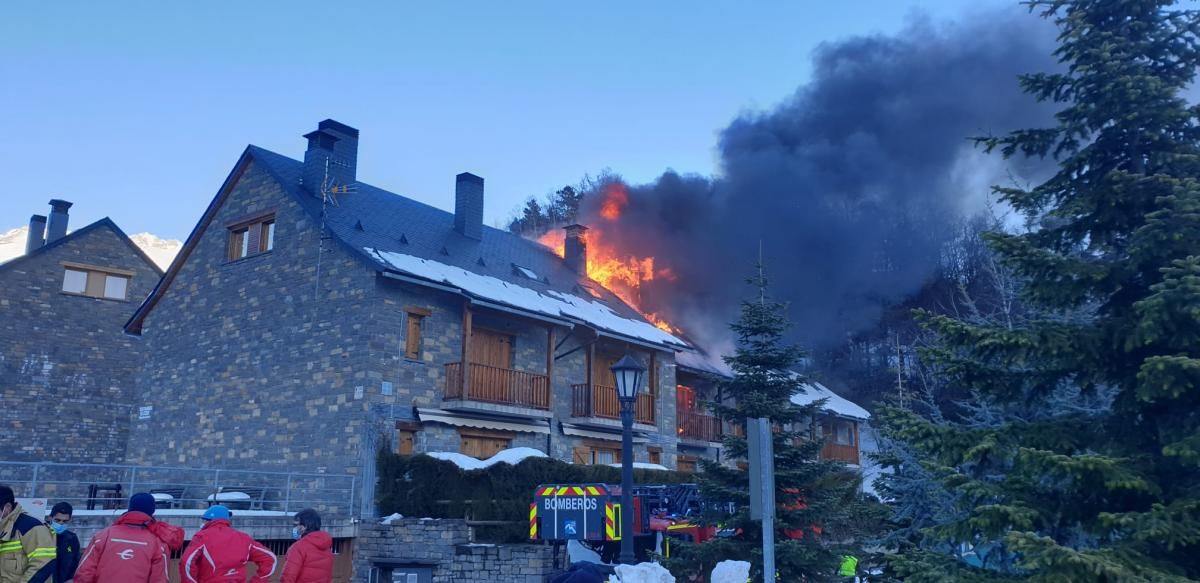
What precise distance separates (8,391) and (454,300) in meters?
15.0

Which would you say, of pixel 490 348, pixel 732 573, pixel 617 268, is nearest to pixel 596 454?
pixel 490 348

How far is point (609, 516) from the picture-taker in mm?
13758

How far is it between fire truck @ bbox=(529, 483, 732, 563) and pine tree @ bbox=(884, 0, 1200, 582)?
627 cm

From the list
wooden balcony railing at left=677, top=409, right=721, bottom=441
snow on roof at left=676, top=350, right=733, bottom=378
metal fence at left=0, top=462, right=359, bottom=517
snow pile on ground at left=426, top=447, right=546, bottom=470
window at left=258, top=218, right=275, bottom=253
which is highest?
window at left=258, top=218, right=275, bottom=253

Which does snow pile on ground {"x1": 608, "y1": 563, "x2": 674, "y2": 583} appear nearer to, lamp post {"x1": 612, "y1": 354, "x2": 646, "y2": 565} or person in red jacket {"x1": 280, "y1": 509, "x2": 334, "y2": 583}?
person in red jacket {"x1": 280, "y1": 509, "x2": 334, "y2": 583}

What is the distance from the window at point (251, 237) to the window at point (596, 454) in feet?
29.5

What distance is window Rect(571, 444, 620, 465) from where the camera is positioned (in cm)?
2317

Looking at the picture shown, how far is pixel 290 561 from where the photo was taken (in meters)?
7.07

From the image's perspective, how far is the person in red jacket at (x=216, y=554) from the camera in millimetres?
Answer: 7012

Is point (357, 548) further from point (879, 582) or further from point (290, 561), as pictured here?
point (290, 561)

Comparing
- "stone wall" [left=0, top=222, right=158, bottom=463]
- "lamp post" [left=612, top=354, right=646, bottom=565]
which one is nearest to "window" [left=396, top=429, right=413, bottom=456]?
"lamp post" [left=612, top=354, right=646, bottom=565]

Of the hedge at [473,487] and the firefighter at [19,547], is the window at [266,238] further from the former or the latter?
the firefighter at [19,547]

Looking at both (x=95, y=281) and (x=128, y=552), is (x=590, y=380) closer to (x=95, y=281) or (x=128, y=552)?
(x=128, y=552)

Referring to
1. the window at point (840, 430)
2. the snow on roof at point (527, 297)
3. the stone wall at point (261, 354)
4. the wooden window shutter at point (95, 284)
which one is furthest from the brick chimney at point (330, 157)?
the window at point (840, 430)
